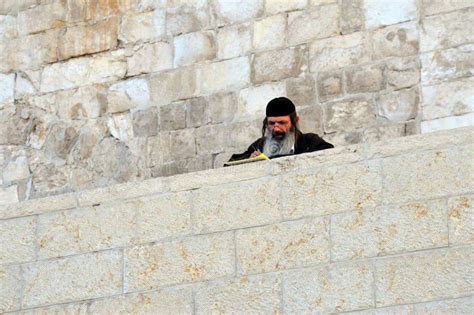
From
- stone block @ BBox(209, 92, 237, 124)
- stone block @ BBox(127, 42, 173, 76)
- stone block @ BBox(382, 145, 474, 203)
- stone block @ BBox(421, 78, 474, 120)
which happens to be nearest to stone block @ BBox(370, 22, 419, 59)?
stone block @ BBox(421, 78, 474, 120)

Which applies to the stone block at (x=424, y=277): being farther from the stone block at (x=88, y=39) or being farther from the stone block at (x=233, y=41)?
the stone block at (x=88, y=39)

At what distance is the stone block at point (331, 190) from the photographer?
7559mm

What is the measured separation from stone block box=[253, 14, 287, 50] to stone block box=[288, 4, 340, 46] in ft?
0.19

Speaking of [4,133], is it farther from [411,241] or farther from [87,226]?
[411,241]

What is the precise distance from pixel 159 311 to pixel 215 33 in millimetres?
3608

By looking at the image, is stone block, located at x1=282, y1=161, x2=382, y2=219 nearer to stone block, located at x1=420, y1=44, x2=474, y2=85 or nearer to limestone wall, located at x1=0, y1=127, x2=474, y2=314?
limestone wall, located at x1=0, y1=127, x2=474, y2=314

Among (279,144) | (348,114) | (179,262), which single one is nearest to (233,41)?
(348,114)

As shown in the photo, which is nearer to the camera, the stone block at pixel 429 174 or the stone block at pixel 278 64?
the stone block at pixel 429 174

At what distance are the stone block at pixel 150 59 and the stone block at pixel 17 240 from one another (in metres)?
3.00

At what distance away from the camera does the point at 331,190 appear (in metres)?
7.64

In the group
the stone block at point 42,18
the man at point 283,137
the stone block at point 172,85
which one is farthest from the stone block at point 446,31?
the stone block at point 42,18

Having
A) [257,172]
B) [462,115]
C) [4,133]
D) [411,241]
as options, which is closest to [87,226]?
[257,172]

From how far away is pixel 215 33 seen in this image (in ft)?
36.1

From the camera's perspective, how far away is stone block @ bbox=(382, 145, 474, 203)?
7.37 metres
